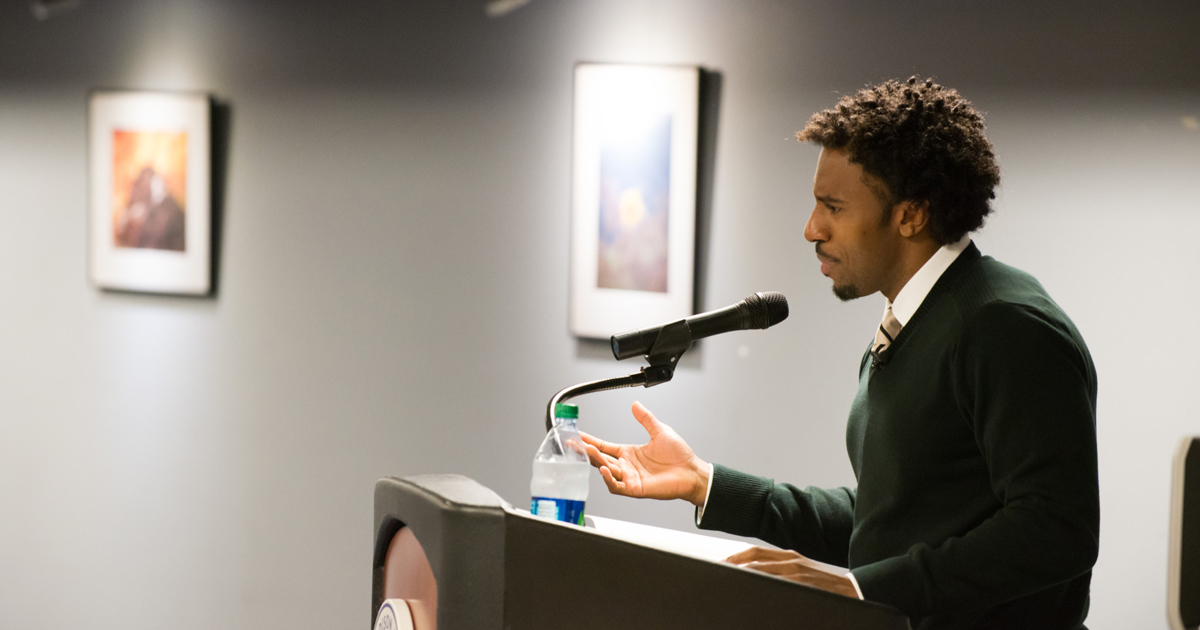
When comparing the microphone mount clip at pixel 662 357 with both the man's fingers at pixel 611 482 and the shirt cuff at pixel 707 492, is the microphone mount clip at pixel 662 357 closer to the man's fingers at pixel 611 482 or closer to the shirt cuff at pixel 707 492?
the man's fingers at pixel 611 482

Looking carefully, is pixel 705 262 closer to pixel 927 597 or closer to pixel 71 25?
pixel 927 597

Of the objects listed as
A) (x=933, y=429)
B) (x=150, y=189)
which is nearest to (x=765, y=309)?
(x=933, y=429)

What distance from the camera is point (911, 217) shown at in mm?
1597

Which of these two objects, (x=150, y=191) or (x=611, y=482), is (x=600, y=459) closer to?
(x=611, y=482)

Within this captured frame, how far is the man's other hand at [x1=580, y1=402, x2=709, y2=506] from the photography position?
65.2 inches

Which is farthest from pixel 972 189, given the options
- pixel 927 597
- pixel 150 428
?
pixel 150 428

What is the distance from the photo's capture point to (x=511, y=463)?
3129 millimetres

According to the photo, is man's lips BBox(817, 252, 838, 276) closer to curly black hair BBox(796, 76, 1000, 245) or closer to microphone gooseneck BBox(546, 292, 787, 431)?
curly black hair BBox(796, 76, 1000, 245)

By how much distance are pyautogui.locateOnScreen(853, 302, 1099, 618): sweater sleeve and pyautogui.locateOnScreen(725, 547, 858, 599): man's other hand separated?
3.4 inches

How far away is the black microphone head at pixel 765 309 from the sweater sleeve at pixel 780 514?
35 cm

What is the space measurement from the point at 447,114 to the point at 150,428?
5.22 feet

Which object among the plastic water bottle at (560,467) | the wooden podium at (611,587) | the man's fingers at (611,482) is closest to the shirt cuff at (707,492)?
the man's fingers at (611,482)

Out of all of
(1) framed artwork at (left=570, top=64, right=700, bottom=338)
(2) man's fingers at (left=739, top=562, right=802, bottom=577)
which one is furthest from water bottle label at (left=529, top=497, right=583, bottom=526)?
(1) framed artwork at (left=570, top=64, right=700, bottom=338)

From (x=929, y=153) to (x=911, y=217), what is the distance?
0.11 metres
